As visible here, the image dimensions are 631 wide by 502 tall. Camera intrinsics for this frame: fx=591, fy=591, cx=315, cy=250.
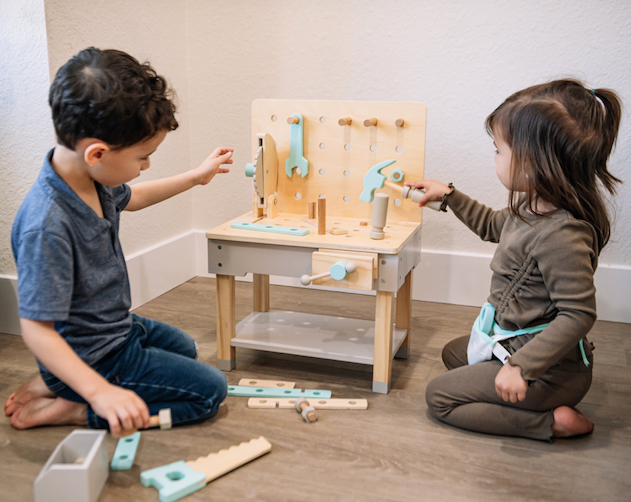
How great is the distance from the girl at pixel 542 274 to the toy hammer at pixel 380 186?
0.67ft

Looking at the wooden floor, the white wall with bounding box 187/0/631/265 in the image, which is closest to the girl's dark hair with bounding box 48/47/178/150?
the wooden floor

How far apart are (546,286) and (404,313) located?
0.47 metres

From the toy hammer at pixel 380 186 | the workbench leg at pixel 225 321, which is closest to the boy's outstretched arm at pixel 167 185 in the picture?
the workbench leg at pixel 225 321

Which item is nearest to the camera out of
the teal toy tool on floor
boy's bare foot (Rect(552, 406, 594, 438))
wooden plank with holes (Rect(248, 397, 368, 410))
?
the teal toy tool on floor

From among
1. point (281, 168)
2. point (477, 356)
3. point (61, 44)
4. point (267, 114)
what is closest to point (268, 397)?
point (477, 356)

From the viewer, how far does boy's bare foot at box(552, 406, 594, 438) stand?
1.08 meters

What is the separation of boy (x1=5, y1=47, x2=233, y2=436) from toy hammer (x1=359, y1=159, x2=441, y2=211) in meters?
0.48

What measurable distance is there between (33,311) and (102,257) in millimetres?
173

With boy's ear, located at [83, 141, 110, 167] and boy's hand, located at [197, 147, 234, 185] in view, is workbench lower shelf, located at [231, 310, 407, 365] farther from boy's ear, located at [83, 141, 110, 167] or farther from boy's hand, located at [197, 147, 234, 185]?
boy's ear, located at [83, 141, 110, 167]

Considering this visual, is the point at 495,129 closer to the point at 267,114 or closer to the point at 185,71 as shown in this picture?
the point at 267,114

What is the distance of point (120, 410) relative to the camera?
874 millimetres

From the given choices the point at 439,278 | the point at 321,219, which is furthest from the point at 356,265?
the point at 439,278

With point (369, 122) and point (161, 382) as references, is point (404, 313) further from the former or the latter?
point (161, 382)

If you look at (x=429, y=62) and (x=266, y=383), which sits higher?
(x=429, y=62)
